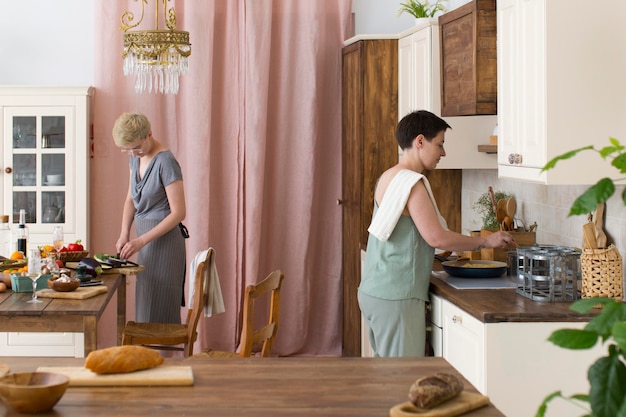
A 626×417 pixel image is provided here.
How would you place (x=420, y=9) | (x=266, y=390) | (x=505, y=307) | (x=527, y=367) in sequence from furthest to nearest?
(x=420, y=9), (x=505, y=307), (x=527, y=367), (x=266, y=390)

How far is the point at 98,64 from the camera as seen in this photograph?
586cm

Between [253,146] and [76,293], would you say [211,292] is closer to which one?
[76,293]

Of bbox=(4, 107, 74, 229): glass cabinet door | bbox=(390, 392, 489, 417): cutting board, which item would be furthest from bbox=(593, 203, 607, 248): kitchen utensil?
bbox=(4, 107, 74, 229): glass cabinet door

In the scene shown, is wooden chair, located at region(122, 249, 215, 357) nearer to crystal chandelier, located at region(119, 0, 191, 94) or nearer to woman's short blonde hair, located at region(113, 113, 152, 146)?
woman's short blonde hair, located at region(113, 113, 152, 146)

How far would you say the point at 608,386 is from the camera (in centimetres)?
127

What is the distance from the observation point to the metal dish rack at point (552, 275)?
131 inches

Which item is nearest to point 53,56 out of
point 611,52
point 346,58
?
point 346,58

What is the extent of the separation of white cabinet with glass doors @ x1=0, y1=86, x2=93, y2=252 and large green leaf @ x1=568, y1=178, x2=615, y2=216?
4665mm

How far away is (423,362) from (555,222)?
72.1 inches

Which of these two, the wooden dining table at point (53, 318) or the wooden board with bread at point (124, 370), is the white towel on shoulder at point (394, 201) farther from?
the wooden board with bread at point (124, 370)

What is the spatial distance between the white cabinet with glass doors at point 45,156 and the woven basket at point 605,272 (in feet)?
11.2

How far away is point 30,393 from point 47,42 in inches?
179

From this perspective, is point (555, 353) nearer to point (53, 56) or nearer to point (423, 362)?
point (423, 362)

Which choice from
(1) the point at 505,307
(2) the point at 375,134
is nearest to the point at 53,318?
(1) the point at 505,307
